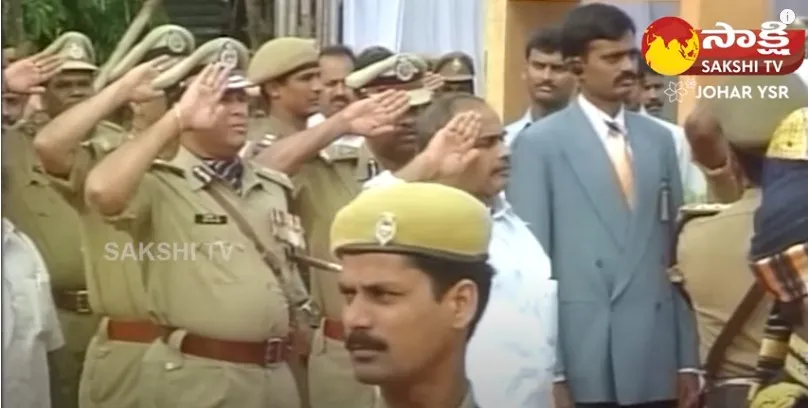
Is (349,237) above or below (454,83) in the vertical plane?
below

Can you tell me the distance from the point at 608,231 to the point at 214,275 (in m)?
0.75

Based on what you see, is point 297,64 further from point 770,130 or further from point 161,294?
point 770,130

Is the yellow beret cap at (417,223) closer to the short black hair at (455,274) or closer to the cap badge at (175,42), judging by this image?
the short black hair at (455,274)

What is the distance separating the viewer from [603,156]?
163 inches

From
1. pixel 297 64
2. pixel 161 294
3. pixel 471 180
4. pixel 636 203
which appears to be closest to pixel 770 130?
pixel 636 203

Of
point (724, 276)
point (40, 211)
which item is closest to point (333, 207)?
point (40, 211)

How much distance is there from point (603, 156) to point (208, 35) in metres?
0.78

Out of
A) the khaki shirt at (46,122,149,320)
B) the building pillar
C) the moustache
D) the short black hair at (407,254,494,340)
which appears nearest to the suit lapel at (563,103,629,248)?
the building pillar

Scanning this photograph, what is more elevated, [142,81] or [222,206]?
[142,81]

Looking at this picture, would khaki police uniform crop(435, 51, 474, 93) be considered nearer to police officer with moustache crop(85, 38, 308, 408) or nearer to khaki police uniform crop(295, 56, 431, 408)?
khaki police uniform crop(295, 56, 431, 408)

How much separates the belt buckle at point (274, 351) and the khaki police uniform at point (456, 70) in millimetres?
595

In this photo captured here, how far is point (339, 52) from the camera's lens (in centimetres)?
415

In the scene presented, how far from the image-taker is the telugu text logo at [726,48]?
13.3ft

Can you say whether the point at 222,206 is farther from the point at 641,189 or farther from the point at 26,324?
the point at 641,189
